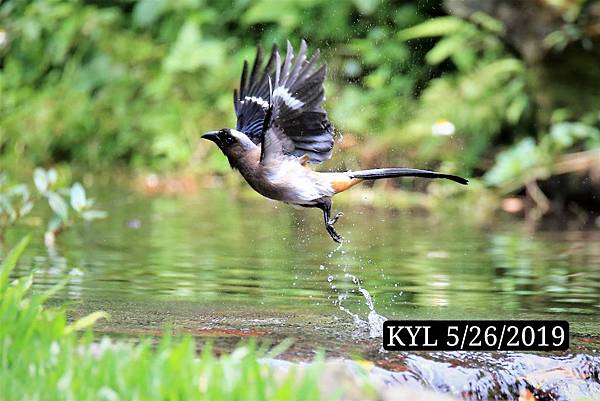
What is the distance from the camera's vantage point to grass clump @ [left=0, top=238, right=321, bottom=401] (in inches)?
130

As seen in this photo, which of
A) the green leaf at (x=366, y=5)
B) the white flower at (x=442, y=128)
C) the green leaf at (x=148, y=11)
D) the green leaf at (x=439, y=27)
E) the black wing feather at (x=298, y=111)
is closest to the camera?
the black wing feather at (x=298, y=111)

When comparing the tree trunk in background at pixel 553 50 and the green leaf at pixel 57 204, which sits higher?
the tree trunk in background at pixel 553 50

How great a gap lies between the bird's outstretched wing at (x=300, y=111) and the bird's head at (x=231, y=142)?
123mm

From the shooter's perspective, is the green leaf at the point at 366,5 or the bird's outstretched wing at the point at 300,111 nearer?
the bird's outstretched wing at the point at 300,111

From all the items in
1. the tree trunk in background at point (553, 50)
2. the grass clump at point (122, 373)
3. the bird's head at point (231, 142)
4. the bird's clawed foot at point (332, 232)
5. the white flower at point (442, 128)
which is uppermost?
the tree trunk in background at point (553, 50)

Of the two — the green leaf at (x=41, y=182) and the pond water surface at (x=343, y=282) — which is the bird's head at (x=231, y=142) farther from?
the green leaf at (x=41, y=182)

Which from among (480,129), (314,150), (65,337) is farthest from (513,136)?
(65,337)

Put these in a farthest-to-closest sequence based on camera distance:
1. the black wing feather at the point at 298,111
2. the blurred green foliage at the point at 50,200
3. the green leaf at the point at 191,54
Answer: the green leaf at the point at 191,54 < the blurred green foliage at the point at 50,200 < the black wing feather at the point at 298,111

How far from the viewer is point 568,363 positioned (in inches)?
179

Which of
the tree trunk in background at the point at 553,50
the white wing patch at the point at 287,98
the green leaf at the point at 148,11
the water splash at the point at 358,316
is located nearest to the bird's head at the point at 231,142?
the white wing patch at the point at 287,98

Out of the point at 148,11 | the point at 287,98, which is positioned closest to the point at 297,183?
the point at 287,98

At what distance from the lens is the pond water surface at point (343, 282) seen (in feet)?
14.8

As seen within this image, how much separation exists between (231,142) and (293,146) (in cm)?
33

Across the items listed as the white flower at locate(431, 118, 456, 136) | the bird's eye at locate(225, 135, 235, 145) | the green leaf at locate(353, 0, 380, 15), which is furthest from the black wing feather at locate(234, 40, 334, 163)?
the green leaf at locate(353, 0, 380, 15)
